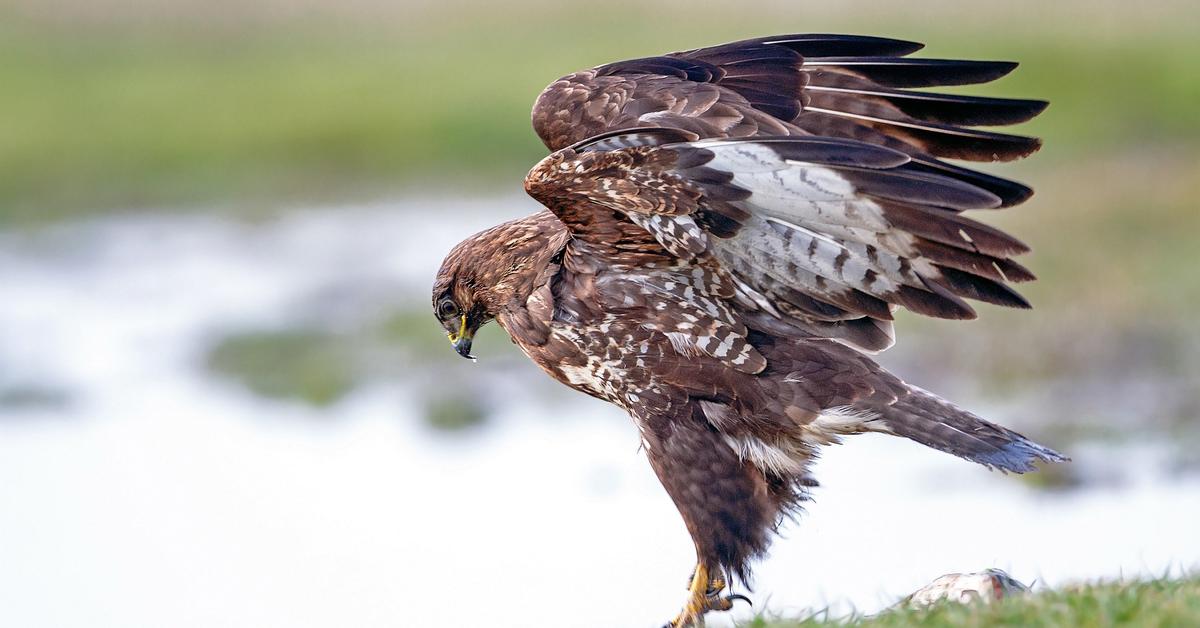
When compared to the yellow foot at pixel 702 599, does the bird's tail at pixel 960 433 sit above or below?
above

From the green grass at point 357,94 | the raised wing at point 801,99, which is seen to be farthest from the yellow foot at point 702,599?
the green grass at point 357,94

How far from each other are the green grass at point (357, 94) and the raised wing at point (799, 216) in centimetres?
1252

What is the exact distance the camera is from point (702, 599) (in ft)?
18.0

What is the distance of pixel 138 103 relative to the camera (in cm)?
2030

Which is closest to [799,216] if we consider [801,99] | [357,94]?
[801,99]

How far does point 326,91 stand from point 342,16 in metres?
6.20

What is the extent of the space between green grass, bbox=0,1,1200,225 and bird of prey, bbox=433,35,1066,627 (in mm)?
11874

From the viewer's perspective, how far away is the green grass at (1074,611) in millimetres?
4246

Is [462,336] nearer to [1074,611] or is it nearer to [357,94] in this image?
[1074,611]

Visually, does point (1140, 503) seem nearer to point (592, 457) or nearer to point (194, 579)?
point (592, 457)

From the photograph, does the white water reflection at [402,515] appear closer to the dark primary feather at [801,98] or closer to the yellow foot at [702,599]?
the yellow foot at [702,599]

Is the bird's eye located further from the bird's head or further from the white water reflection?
the white water reflection

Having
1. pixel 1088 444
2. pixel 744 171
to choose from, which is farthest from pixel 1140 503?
pixel 744 171

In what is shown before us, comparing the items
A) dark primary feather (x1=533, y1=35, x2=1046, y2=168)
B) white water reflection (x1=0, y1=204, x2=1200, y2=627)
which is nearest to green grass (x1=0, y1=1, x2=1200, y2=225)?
white water reflection (x1=0, y1=204, x2=1200, y2=627)
